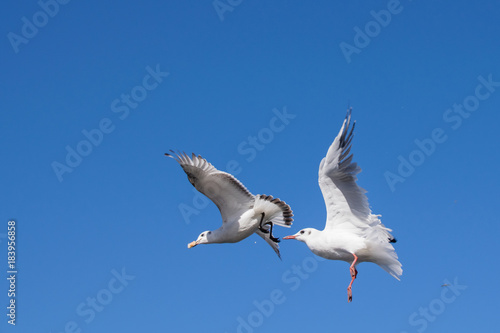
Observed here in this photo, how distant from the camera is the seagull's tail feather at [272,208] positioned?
1878cm

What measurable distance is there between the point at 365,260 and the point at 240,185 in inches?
125

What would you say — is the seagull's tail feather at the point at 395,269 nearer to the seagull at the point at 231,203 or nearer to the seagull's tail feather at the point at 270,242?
the seagull at the point at 231,203

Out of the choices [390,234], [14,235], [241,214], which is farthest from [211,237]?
[14,235]

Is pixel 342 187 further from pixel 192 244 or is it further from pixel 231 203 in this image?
pixel 192 244

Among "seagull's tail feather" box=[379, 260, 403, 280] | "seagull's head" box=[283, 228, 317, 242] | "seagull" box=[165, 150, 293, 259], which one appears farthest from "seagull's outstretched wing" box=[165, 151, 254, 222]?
"seagull's tail feather" box=[379, 260, 403, 280]

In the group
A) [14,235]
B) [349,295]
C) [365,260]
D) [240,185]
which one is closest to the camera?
[349,295]

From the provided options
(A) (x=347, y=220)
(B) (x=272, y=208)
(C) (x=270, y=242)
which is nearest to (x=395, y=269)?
(A) (x=347, y=220)

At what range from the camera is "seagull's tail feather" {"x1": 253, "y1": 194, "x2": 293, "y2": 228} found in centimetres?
1878

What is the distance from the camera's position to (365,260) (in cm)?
1759

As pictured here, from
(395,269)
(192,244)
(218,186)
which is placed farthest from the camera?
(192,244)

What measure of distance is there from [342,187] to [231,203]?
2.84m

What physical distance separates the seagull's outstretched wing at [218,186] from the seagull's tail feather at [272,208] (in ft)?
0.68

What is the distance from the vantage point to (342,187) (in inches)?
687

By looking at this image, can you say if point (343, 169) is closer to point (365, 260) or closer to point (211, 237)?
point (365, 260)
